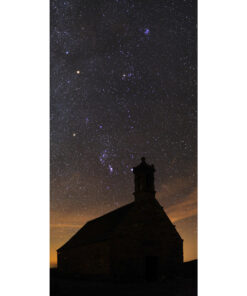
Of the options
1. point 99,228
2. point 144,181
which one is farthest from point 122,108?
point 99,228

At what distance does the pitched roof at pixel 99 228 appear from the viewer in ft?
20.7

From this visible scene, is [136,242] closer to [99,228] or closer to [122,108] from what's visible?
[99,228]

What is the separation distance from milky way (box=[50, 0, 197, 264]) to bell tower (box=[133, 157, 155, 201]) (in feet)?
0.42

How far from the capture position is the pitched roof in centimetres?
630

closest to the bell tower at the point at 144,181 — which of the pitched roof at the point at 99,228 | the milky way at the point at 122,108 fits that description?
the milky way at the point at 122,108

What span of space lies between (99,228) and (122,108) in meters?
2.02

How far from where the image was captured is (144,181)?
5965mm

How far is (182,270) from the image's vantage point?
6.28 m

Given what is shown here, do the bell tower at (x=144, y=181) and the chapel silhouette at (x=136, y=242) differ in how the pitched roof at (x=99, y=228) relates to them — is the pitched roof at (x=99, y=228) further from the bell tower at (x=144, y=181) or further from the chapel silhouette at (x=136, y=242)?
the bell tower at (x=144, y=181)

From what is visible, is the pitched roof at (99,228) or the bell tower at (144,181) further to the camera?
the pitched roof at (99,228)

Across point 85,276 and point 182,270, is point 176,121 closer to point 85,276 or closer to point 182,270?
point 182,270
